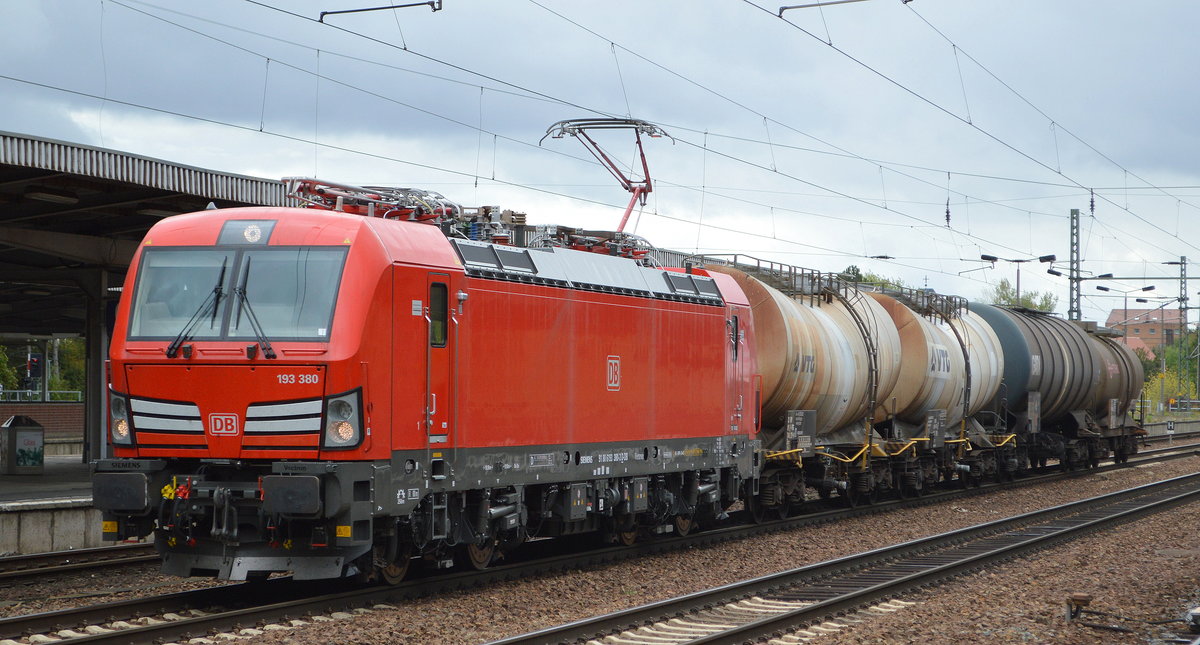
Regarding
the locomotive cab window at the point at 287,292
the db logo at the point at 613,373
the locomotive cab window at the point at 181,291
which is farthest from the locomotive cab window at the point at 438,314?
the db logo at the point at 613,373

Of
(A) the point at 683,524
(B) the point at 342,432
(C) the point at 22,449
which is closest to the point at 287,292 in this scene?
(B) the point at 342,432

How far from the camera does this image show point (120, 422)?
38.5ft

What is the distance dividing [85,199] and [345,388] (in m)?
10.2

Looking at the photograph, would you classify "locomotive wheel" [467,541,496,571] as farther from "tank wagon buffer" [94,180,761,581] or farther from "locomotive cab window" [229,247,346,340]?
"locomotive cab window" [229,247,346,340]

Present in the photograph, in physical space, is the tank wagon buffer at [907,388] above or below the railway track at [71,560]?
above

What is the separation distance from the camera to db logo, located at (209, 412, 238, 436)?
441 inches

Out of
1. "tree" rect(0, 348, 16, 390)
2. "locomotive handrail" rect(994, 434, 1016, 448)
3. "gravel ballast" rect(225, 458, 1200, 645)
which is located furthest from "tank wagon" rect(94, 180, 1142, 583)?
"tree" rect(0, 348, 16, 390)

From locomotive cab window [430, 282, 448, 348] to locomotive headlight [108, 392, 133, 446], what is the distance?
2.92 meters

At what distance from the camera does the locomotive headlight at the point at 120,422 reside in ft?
38.4

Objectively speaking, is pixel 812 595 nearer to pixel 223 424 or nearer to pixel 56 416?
pixel 223 424

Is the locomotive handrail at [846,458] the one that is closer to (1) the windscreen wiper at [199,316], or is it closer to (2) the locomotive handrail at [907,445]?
(2) the locomotive handrail at [907,445]

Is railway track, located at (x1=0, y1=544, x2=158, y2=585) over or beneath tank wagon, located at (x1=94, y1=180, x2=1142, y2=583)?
beneath

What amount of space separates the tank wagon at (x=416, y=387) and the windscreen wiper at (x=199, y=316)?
20 mm

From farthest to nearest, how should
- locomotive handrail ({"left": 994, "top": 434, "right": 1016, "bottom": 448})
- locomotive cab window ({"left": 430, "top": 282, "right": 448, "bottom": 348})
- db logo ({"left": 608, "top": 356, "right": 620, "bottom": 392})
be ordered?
1. locomotive handrail ({"left": 994, "top": 434, "right": 1016, "bottom": 448})
2. db logo ({"left": 608, "top": 356, "right": 620, "bottom": 392})
3. locomotive cab window ({"left": 430, "top": 282, "right": 448, "bottom": 348})
